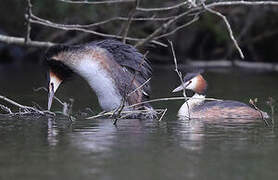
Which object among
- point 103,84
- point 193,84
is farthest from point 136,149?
point 193,84

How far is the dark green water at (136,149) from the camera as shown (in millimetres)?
4914

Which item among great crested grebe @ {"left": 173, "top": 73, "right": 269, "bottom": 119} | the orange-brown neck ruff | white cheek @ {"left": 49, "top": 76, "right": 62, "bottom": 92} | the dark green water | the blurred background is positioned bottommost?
the dark green water

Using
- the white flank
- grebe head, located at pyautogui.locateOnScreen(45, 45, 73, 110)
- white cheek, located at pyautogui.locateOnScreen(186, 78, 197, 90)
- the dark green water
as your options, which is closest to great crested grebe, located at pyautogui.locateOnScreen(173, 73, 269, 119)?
the dark green water

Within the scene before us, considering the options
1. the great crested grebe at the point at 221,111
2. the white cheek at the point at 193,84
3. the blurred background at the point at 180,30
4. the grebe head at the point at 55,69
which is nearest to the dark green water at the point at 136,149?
the great crested grebe at the point at 221,111

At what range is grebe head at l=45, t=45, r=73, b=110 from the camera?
853 centimetres

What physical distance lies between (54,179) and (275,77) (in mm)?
10264

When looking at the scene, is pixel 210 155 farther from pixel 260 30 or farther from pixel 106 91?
pixel 260 30

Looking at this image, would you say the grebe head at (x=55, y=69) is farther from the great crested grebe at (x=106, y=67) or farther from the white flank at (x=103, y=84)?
the white flank at (x=103, y=84)

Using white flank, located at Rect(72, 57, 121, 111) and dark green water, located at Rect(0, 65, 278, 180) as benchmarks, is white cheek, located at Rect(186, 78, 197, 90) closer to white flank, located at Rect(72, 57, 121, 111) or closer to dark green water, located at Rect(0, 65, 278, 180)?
dark green water, located at Rect(0, 65, 278, 180)

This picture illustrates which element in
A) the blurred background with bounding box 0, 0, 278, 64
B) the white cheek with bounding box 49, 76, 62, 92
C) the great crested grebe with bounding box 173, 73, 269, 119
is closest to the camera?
the great crested grebe with bounding box 173, 73, 269, 119

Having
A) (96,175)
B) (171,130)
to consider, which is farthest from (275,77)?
(96,175)

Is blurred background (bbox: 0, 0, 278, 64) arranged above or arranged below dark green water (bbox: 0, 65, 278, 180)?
above

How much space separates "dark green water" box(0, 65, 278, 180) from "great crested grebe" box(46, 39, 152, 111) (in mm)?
402

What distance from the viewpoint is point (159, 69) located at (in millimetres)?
17500
